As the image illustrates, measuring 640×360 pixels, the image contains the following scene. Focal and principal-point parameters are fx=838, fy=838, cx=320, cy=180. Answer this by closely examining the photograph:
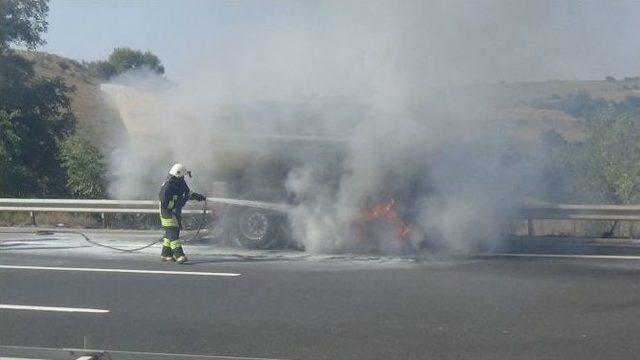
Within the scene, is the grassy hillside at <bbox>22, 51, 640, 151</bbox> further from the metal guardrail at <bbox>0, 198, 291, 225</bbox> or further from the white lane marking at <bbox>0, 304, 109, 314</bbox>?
the white lane marking at <bbox>0, 304, 109, 314</bbox>

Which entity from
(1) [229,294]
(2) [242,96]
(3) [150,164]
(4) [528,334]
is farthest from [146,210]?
(4) [528,334]

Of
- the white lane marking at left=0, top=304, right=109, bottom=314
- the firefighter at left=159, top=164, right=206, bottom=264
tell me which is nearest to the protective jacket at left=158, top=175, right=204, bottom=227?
the firefighter at left=159, top=164, right=206, bottom=264

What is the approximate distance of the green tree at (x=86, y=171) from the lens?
2212 centimetres

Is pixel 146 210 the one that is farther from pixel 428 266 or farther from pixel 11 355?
pixel 11 355

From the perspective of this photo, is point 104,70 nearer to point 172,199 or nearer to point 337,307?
point 172,199

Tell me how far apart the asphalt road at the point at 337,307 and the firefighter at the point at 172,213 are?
0.27 m

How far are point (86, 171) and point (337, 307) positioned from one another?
49.1 feet

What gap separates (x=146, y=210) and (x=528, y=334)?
10.6 metres

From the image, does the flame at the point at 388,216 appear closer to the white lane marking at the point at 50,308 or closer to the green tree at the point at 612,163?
the white lane marking at the point at 50,308

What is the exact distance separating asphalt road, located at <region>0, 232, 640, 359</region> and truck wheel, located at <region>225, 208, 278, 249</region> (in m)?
0.98

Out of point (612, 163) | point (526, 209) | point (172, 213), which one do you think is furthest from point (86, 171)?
point (612, 163)

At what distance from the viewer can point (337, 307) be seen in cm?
899

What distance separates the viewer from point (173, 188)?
40.8ft

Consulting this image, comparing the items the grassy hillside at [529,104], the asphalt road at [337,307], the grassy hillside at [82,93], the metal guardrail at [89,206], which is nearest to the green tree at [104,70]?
the grassy hillside at [82,93]
